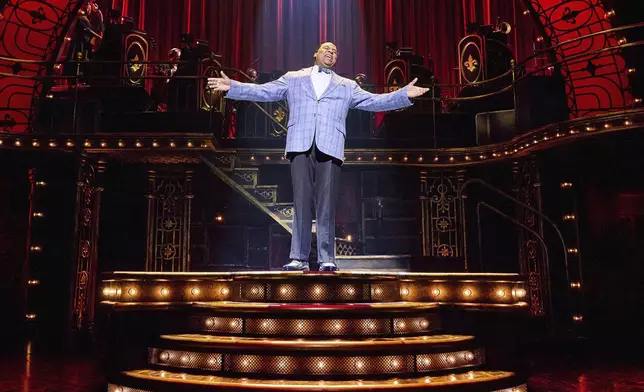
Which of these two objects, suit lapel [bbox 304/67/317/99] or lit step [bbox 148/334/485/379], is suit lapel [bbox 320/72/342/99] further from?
lit step [bbox 148/334/485/379]

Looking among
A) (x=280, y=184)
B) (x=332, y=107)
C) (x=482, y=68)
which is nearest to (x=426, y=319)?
(x=332, y=107)

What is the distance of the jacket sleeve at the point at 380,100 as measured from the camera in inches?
178

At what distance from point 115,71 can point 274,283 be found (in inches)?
263

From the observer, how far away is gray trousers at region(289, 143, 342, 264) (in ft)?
14.3

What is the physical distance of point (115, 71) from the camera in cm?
932

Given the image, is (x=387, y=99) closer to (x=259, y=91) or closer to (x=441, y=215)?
(x=259, y=91)

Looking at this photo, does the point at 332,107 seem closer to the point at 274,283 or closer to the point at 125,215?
the point at 274,283

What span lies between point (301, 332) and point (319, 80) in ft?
6.63

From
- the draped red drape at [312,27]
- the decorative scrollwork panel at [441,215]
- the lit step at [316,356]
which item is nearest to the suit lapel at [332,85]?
the lit step at [316,356]

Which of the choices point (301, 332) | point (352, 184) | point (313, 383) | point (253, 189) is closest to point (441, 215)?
point (352, 184)

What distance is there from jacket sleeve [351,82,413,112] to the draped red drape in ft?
30.0

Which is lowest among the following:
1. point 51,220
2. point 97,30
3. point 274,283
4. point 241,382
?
point 241,382

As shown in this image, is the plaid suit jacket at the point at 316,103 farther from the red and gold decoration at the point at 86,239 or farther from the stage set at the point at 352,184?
the red and gold decoration at the point at 86,239

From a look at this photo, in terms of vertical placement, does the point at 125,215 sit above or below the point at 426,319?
above
